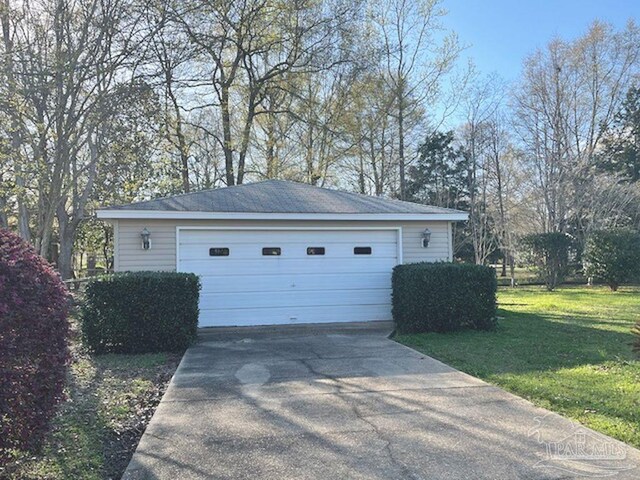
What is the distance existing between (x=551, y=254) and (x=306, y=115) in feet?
37.9

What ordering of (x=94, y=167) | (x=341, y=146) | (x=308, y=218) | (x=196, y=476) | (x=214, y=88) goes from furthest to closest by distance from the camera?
(x=341, y=146) < (x=214, y=88) < (x=94, y=167) < (x=308, y=218) < (x=196, y=476)

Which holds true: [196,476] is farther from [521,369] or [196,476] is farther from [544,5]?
[544,5]

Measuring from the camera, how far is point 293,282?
936 centimetres

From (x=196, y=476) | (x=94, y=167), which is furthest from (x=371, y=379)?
(x=94, y=167)

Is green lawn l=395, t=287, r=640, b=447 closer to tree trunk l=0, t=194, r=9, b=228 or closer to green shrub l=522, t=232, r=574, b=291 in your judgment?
green shrub l=522, t=232, r=574, b=291

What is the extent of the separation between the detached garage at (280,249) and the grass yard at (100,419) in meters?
2.45

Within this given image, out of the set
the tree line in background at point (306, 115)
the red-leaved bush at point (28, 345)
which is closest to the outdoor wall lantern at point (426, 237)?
the tree line in background at point (306, 115)

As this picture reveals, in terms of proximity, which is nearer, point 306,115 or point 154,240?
point 154,240

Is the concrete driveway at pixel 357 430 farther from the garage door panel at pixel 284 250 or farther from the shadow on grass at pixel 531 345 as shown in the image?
the garage door panel at pixel 284 250

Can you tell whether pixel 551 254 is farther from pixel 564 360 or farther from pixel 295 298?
pixel 564 360

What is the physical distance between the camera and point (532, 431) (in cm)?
373

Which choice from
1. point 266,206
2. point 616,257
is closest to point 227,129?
point 266,206

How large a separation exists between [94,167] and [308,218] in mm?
6920

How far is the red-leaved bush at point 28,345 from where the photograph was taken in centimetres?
292
